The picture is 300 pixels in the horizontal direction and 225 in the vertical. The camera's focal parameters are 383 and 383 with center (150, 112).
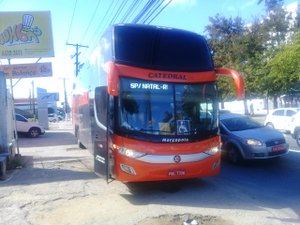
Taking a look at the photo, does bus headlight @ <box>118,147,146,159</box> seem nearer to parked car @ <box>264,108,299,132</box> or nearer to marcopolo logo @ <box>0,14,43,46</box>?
marcopolo logo @ <box>0,14,43,46</box>

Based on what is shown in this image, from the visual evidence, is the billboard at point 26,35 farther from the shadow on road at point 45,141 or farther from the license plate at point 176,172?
the license plate at point 176,172

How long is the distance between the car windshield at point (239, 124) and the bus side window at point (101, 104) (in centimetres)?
494

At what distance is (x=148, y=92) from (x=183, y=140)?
4.19ft

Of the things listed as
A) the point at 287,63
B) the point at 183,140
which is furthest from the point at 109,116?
the point at 287,63

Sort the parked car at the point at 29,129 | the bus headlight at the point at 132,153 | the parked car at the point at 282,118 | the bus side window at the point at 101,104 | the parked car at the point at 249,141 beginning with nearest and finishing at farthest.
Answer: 1. the bus headlight at the point at 132,153
2. the bus side window at the point at 101,104
3. the parked car at the point at 249,141
4. the parked car at the point at 282,118
5. the parked car at the point at 29,129

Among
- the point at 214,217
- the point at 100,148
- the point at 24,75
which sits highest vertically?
the point at 24,75

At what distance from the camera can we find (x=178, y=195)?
8508mm

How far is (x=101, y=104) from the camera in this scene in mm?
8883

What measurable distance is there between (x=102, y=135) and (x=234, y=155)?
5071 mm

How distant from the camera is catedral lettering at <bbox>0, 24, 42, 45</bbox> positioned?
61.8ft

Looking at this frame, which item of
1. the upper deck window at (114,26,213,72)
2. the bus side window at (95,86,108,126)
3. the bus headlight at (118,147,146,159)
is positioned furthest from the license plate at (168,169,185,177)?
the upper deck window at (114,26,213,72)

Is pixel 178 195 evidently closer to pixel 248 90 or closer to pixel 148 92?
pixel 148 92

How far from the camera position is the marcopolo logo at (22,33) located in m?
18.9

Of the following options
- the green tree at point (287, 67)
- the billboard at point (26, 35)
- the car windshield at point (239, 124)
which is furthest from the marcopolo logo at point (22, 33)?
the green tree at point (287, 67)
